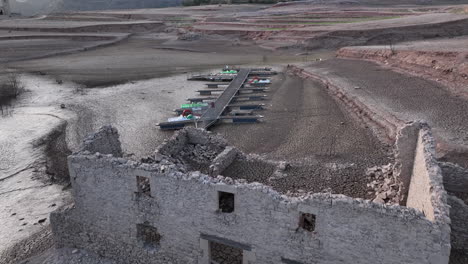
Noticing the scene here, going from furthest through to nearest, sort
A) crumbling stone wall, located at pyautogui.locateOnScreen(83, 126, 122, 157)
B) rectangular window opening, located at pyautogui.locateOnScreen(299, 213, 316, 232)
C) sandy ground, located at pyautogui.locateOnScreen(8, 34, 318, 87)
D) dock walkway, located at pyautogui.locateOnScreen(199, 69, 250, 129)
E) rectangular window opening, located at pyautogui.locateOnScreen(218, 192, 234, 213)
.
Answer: sandy ground, located at pyautogui.locateOnScreen(8, 34, 318, 87)
dock walkway, located at pyautogui.locateOnScreen(199, 69, 250, 129)
crumbling stone wall, located at pyautogui.locateOnScreen(83, 126, 122, 157)
rectangular window opening, located at pyautogui.locateOnScreen(218, 192, 234, 213)
rectangular window opening, located at pyautogui.locateOnScreen(299, 213, 316, 232)

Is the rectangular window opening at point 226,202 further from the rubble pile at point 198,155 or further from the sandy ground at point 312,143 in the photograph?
the rubble pile at point 198,155

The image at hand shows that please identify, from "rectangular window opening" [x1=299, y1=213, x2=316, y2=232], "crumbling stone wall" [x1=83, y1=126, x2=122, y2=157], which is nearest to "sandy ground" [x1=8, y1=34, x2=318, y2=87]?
"crumbling stone wall" [x1=83, y1=126, x2=122, y2=157]

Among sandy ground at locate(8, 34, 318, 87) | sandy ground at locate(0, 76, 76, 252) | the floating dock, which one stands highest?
sandy ground at locate(8, 34, 318, 87)

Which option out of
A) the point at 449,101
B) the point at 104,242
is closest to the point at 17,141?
the point at 104,242

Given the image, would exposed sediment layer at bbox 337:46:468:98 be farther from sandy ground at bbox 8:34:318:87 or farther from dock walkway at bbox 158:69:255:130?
dock walkway at bbox 158:69:255:130

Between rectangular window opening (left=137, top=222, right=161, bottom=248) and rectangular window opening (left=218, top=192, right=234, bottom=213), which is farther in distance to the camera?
rectangular window opening (left=218, top=192, right=234, bottom=213)

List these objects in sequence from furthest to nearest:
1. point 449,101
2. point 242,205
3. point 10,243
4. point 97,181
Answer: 1. point 449,101
2. point 10,243
3. point 97,181
4. point 242,205

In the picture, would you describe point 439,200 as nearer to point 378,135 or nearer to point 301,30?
point 378,135
